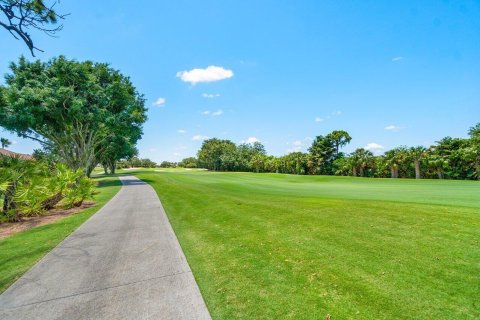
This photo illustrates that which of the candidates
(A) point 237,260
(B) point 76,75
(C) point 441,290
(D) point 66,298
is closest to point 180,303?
(A) point 237,260

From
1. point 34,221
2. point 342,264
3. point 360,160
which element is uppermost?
point 360,160

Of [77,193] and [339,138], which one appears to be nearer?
[77,193]

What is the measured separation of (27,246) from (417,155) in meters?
42.1

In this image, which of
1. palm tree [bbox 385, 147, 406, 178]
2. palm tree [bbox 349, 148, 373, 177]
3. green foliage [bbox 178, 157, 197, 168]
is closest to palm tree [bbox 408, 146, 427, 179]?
palm tree [bbox 385, 147, 406, 178]

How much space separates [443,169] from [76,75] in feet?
147

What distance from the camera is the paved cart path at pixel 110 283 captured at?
3.51m

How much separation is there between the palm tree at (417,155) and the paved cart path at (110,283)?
3901 centimetres

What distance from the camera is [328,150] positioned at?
55.6 meters

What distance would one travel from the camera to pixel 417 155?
35562 millimetres

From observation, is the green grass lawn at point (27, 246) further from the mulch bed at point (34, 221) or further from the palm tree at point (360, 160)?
the palm tree at point (360, 160)

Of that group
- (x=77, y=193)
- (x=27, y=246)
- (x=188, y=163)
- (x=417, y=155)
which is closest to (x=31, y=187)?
A: (x=77, y=193)

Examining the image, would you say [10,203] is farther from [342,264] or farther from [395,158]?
[395,158]

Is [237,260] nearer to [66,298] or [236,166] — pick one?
[66,298]

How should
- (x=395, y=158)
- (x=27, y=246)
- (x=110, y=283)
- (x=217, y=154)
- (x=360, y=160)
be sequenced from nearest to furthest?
(x=110, y=283) < (x=27, y=246) < (x=395, y=158) < (x=360, y=160) < (x=217, y=154)
